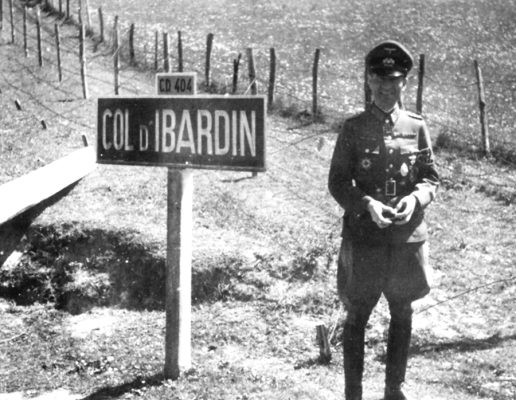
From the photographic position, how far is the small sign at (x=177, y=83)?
422 cm

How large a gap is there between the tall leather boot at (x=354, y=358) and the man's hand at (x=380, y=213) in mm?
625

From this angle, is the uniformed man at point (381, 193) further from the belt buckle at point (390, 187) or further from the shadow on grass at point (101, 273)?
the shadow on grass at point (101, 273)

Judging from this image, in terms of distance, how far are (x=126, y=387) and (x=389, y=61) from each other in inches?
105

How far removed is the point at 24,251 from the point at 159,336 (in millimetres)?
2422

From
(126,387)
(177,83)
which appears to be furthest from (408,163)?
(126,387)

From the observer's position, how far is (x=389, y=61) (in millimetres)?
3461

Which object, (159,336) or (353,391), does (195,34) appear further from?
(353,391)

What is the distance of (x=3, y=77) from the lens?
19.2 m

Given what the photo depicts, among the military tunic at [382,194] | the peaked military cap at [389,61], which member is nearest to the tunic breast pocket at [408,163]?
the military tunic at [382,194]

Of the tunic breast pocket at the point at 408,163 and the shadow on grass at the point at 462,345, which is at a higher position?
the tunic breast pocket at the point at 408,163

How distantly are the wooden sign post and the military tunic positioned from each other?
0.64 m

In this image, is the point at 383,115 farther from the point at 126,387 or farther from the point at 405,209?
the point at 126,387

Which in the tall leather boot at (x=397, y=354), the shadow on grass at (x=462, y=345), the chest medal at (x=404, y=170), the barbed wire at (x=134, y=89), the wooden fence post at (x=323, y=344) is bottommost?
the barbed wire at (x=134, y=89)

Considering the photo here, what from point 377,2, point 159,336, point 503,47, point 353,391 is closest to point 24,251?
point 159,336
